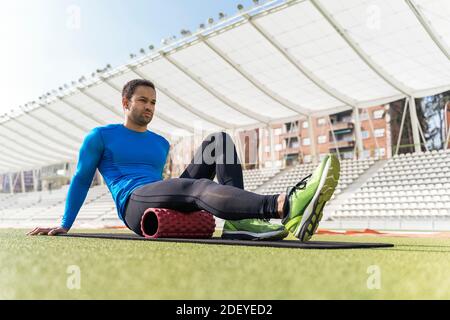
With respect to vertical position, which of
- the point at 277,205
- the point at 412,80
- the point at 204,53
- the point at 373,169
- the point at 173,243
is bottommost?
the point at 173,243

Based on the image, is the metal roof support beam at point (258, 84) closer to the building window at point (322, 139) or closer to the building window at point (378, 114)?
the building window at point (378, 114)

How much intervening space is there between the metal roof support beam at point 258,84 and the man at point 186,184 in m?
11.6

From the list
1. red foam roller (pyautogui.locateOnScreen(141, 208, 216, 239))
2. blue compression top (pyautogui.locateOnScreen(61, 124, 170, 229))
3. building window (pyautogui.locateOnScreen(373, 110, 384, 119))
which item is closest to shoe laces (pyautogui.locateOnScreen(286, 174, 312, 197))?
red foam roller (pyautogui.locateOnScreen(141, 208, 216, 239))

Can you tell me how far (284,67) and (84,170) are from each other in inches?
493

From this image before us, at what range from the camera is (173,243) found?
2.86 meters

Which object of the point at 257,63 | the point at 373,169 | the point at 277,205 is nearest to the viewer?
the point at 277,205

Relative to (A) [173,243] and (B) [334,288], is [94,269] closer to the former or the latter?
(B) [334,288]

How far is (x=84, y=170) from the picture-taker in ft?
11.1

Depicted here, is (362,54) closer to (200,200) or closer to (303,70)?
(303,70)

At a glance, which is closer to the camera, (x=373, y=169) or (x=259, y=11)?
(x=259, y=11)

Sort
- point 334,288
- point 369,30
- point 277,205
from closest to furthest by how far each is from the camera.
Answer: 1. point 334,288
2. point 277,205
3. point 369,30
